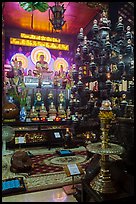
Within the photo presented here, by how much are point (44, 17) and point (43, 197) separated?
5.63 metres

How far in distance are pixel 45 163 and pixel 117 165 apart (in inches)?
73.6

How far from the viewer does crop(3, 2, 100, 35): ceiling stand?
18.6 ft

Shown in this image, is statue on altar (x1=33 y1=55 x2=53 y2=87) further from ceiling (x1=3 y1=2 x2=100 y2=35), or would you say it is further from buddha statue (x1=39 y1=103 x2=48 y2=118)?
ceiling (x1=3 y1=2 x2=100 y2=35)

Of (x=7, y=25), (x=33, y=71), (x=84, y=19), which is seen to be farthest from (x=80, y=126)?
(x=7, y=25)

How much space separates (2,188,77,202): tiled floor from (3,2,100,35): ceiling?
198 inches

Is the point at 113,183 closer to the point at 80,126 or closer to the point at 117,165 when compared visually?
the point at 117,165

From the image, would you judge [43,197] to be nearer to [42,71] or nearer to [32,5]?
[32,5]

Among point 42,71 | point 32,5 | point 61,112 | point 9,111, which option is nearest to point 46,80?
point 42,71

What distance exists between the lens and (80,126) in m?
4.49

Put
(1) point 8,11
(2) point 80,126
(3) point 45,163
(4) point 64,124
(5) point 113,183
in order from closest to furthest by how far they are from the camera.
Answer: (5) point 113,183, (3) point 45,163, (2) point 80,126, (4) point 64,124, (1) point 8,11

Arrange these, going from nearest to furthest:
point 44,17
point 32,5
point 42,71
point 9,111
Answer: point 32,5 < point 9,111 < point 44,17 < point 42,71

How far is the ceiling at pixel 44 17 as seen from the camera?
566 centimetres

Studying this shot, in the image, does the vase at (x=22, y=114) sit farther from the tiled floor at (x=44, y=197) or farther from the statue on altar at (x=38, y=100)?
the tiled floor at (x=44, y=197)

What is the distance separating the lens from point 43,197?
2.19 m
